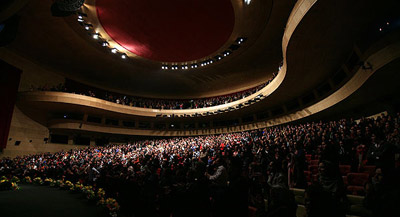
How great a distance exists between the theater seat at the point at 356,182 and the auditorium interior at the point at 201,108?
0.9 inches

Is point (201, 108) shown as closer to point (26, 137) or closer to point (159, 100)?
point (159, 100)

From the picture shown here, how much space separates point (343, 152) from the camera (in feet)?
17.2

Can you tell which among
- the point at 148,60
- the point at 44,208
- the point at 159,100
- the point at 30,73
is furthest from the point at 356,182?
the point at 159,100

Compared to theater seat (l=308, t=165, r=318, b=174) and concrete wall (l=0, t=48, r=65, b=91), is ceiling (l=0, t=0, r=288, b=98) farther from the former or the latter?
theater seat (l=308, t=165, r=318, b=174)

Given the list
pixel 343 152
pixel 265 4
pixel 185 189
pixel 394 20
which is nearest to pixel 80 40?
pixel 265 4

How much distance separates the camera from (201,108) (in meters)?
20.4

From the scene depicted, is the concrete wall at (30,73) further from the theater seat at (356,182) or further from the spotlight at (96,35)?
the theater seat at (356,182)

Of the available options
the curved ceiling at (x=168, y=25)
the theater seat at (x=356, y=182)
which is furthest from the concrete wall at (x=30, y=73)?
the theater seat at (x=356, y=182)

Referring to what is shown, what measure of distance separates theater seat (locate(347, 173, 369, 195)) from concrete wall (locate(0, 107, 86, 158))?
18.8 m

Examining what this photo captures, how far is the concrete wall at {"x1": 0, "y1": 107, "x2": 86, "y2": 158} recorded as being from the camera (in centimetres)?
1350

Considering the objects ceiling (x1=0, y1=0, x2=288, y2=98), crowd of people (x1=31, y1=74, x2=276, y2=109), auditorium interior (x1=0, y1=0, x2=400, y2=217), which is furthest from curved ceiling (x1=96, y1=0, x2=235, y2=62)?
crowd of people (x1=31, y1=74, x2=276, y2=109)

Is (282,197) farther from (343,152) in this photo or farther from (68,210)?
(68,210)

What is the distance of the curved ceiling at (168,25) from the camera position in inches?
427

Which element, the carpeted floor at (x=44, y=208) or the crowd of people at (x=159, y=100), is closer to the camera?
the carpeted floor at (x=44, y=208)
